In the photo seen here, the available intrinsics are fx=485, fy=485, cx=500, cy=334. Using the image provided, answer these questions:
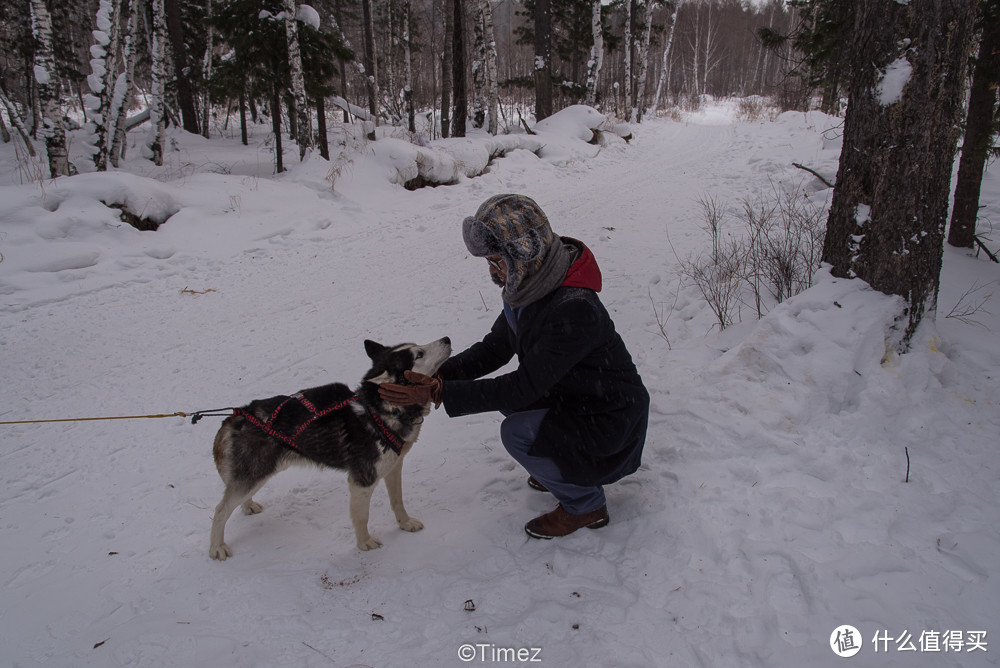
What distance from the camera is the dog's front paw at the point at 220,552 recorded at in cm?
275

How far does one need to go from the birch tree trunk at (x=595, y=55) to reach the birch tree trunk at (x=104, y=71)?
1451cm

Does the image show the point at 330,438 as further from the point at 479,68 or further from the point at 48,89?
the point at 479,68

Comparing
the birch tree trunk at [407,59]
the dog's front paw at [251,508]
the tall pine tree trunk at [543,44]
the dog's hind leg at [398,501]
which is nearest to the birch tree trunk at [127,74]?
the birch tree trunk at [407,59]

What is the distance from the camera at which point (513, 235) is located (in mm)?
2260

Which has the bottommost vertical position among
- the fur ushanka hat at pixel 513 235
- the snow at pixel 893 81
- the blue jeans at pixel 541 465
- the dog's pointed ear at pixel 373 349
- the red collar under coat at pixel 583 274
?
the blue jeans at pixel 541 465

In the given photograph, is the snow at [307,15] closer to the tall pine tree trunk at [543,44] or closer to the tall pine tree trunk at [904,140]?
the tall pine tree trunk at [543,44]

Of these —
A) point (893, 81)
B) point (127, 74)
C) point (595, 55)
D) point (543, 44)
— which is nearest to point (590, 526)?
point (893, 81)

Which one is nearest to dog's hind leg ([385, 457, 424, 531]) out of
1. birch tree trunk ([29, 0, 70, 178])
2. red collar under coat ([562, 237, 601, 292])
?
red collar under coat ([562, 237, 601, 292])

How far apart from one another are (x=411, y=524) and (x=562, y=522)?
0.92 metres

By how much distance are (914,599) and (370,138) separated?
564 inches

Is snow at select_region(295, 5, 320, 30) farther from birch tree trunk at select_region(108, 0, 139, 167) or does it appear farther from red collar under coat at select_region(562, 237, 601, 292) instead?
red collar under coat at select_region(562, 237, 601, 292)

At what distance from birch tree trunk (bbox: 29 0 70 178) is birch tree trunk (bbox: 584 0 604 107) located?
51.7ft

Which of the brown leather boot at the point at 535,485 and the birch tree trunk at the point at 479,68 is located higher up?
the birch tree trunk at the point at 479,68

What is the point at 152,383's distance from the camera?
451 cm
